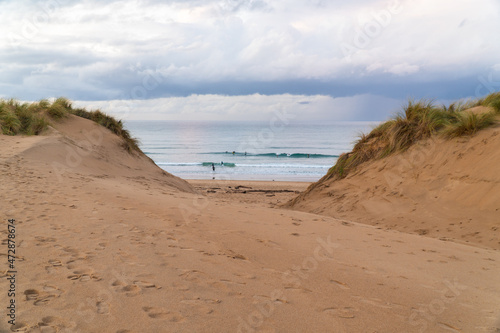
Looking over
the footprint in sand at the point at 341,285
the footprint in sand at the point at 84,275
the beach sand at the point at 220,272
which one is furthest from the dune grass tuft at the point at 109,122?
the footprint in sand at the point at 341,285

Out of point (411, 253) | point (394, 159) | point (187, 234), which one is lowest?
point (411, 253)

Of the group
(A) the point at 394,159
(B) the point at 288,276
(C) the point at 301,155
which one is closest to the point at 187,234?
(B) the point at 288,276

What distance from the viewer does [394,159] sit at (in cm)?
863

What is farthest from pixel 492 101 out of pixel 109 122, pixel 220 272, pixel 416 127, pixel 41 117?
pixel 41 117

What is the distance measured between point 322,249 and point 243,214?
2.07m

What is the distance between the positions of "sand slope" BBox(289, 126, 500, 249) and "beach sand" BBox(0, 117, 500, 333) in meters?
1.07

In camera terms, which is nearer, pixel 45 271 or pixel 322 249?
pixel 45 271

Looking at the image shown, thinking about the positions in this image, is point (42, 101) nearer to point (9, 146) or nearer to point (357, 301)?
point (9, 146)

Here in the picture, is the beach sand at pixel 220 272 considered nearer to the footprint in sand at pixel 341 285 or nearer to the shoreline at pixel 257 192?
the footprint in sand at pixel 341 285

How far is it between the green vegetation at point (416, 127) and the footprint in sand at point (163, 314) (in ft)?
24.4

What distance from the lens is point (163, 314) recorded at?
264 centimetres

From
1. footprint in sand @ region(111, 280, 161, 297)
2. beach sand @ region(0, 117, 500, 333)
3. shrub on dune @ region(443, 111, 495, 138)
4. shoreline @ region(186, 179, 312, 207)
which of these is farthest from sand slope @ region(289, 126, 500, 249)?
shoreline @ region(186, 179, 312, 207)

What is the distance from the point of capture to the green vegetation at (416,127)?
8031 millimetres

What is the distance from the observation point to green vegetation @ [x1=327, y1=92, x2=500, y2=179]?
26.3 feet
